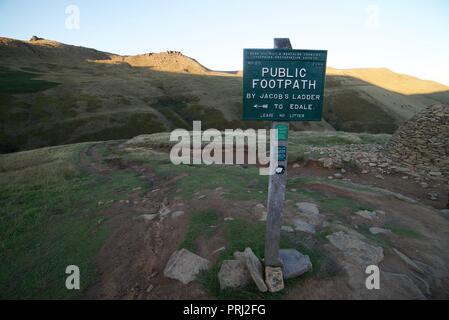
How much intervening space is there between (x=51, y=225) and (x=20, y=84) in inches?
3470

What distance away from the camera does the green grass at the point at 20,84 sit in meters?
72.8

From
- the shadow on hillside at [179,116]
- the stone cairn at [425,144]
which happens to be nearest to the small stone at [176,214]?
the stone cairn at [425,144]

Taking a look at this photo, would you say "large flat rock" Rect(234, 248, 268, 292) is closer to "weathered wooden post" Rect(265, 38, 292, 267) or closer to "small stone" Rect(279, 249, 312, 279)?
"weathered wooden post" Rect(265, 38, 292, 267)

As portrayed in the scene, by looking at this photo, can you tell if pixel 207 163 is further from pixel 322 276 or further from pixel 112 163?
pixel 322 276

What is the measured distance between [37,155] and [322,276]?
3298cm

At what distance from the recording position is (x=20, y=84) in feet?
261

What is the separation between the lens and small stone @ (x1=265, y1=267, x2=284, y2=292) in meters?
6.65

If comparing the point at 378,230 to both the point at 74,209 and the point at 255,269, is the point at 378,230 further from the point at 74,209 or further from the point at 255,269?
the point at 74,209

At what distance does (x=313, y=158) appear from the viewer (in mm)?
21391

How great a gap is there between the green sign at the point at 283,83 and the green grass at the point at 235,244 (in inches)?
157

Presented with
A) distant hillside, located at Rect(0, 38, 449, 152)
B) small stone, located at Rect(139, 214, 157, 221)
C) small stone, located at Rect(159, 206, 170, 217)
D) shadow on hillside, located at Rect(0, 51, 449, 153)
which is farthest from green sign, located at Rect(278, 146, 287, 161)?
distant hillside, located at Rect(0, 38, 449, 152)

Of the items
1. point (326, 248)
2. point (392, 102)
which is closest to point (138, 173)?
point (326, 248)

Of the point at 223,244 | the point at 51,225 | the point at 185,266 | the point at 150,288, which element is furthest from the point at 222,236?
the point at 51,225

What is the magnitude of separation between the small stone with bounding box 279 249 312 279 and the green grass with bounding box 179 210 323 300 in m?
0.14
